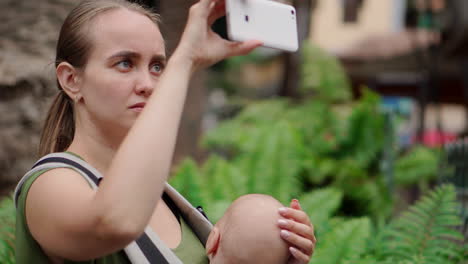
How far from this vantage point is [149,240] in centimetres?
147

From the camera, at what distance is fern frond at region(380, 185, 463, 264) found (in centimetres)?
276

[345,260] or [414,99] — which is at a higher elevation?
[345,260]

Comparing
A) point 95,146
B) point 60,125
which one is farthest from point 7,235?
point 95,146

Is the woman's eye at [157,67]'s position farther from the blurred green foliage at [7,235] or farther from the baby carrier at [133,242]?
the blurred green foliage at [7,235]

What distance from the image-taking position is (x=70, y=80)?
155 centimetres

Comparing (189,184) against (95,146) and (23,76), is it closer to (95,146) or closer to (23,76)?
(23,76)

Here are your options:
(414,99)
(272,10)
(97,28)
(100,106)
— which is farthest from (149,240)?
(414,99)

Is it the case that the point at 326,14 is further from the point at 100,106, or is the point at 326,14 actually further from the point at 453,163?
the point at 100,106

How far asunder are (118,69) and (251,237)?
0.55 meters

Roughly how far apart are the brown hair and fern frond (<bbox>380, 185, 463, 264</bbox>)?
5.68ft

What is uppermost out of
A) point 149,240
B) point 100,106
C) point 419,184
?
point 100,106

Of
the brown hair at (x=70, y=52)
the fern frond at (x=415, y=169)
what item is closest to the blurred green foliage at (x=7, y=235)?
the brown hair at (x=70, y=52)

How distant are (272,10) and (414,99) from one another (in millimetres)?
14697

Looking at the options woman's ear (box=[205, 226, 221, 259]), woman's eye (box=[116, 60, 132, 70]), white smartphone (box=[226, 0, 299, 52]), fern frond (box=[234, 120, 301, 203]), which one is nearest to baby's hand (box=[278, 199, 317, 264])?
woman's ear (box=[205, 226, 221, 259])
